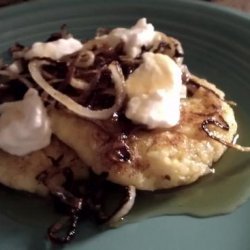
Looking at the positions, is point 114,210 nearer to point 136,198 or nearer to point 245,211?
point 136,198

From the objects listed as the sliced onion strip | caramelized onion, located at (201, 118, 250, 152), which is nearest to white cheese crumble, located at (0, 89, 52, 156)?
the sliced onion strip

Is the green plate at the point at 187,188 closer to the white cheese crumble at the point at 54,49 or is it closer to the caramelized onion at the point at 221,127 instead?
the caramelized onion at the point at 221,127

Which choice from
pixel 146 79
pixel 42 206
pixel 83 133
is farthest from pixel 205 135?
pixel 42 206

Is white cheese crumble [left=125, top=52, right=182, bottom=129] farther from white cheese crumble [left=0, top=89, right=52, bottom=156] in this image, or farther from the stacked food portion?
white cheese crumble [left=0, top=89, right=52, bottom=156]

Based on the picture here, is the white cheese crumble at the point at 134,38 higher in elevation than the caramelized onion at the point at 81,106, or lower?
higher

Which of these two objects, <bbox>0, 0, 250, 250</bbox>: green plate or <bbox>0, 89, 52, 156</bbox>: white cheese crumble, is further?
<bbox>0, 89, 52, 156</bbox>: white cheese crumble

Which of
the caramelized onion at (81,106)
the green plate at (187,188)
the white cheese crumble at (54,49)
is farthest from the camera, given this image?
the white cheese crumble at (54,49)

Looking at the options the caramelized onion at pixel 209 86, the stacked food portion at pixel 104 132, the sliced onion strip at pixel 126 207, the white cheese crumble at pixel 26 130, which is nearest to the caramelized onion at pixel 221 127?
the stacked food portion at pixel 104 132
